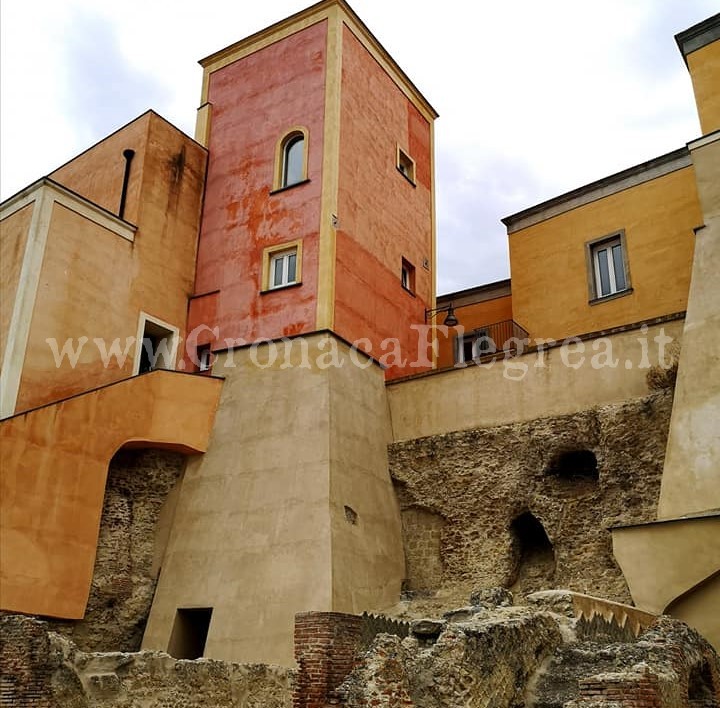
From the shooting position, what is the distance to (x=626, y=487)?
44.3ft

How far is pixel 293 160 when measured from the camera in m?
18.3

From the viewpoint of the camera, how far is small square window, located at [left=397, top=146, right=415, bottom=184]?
66.6 feet

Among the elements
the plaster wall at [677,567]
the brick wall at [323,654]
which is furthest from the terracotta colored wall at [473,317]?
the brick wall at [323,654]

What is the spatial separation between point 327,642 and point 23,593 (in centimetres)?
663

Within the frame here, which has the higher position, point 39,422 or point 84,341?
point 84,341

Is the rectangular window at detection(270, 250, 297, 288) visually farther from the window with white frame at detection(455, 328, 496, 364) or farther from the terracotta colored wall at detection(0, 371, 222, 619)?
the window with white frame at detection(455, 328, 496, 364)

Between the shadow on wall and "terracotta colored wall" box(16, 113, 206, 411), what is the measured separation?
1834 mm

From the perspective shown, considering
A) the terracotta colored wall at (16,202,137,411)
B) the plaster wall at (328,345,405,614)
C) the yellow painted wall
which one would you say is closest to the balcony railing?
the plaster wall at (328,345,405,614)

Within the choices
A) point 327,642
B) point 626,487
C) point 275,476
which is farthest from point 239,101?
point 327,642

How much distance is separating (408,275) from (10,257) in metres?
8.47

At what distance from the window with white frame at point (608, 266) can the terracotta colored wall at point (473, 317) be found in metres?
2.83

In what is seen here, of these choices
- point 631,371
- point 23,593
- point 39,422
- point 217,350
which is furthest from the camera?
point 217,350

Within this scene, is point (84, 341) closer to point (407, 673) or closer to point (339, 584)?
point (339, 584)

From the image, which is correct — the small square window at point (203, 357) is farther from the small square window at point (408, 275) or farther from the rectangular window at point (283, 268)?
the small square window at point (408, 275)
